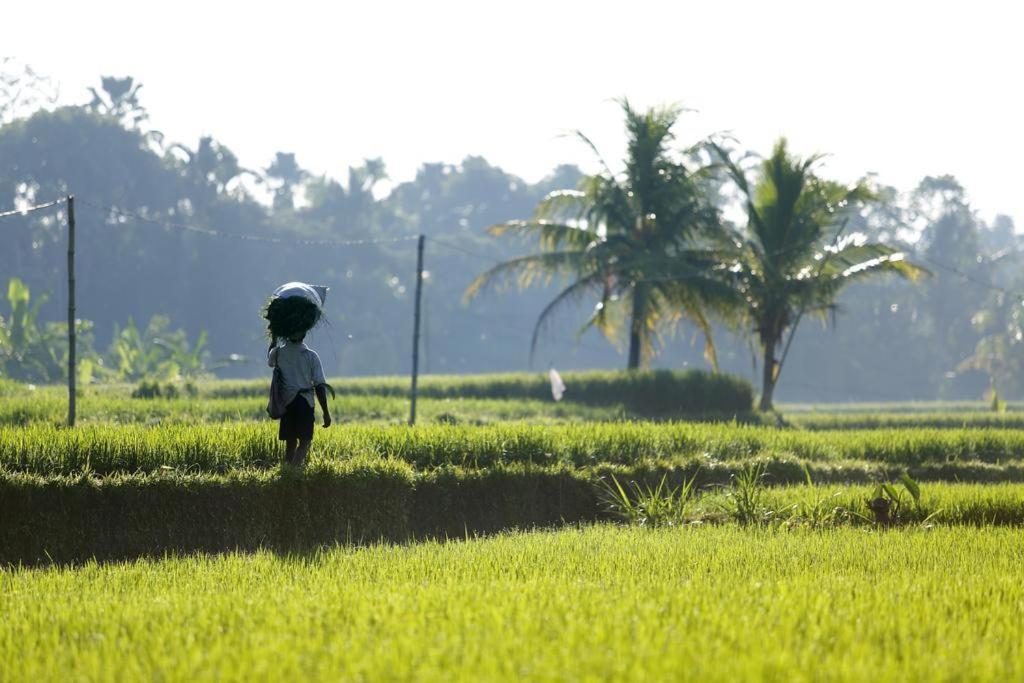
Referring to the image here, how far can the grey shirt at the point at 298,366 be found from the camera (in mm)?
8602

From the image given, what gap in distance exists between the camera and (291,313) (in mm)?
8617

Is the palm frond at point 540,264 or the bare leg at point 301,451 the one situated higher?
the palm frond at point 540,264

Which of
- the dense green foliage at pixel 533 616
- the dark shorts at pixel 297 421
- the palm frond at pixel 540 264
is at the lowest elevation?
the dense green foliage at pixel 533 616

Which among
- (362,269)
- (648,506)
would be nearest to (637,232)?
(648,506)

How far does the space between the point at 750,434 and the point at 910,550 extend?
626cm

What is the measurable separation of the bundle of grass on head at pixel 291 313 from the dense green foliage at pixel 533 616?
2.00 metres

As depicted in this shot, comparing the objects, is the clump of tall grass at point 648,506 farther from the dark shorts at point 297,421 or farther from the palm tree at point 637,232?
the palm tree at point 637,232

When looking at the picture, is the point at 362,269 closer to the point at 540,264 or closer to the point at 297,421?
the point at 540,264

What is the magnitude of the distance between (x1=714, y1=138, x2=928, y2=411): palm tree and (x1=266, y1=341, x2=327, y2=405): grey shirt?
608 inches

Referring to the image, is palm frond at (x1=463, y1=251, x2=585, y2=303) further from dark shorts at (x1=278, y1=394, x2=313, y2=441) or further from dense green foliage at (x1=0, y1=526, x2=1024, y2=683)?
dense green foliage at (x1=0, y1=526, x2=1024, y2=683)

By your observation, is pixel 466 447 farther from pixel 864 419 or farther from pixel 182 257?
pixel 182 257

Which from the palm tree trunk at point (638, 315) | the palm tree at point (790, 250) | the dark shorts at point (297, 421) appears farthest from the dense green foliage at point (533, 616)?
the palm tree trunk at point (638, 315)

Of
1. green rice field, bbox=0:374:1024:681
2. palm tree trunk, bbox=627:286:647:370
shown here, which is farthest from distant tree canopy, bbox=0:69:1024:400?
green rice field, bbox=0:374:1024:681

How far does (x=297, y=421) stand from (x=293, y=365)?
0.41 meters
